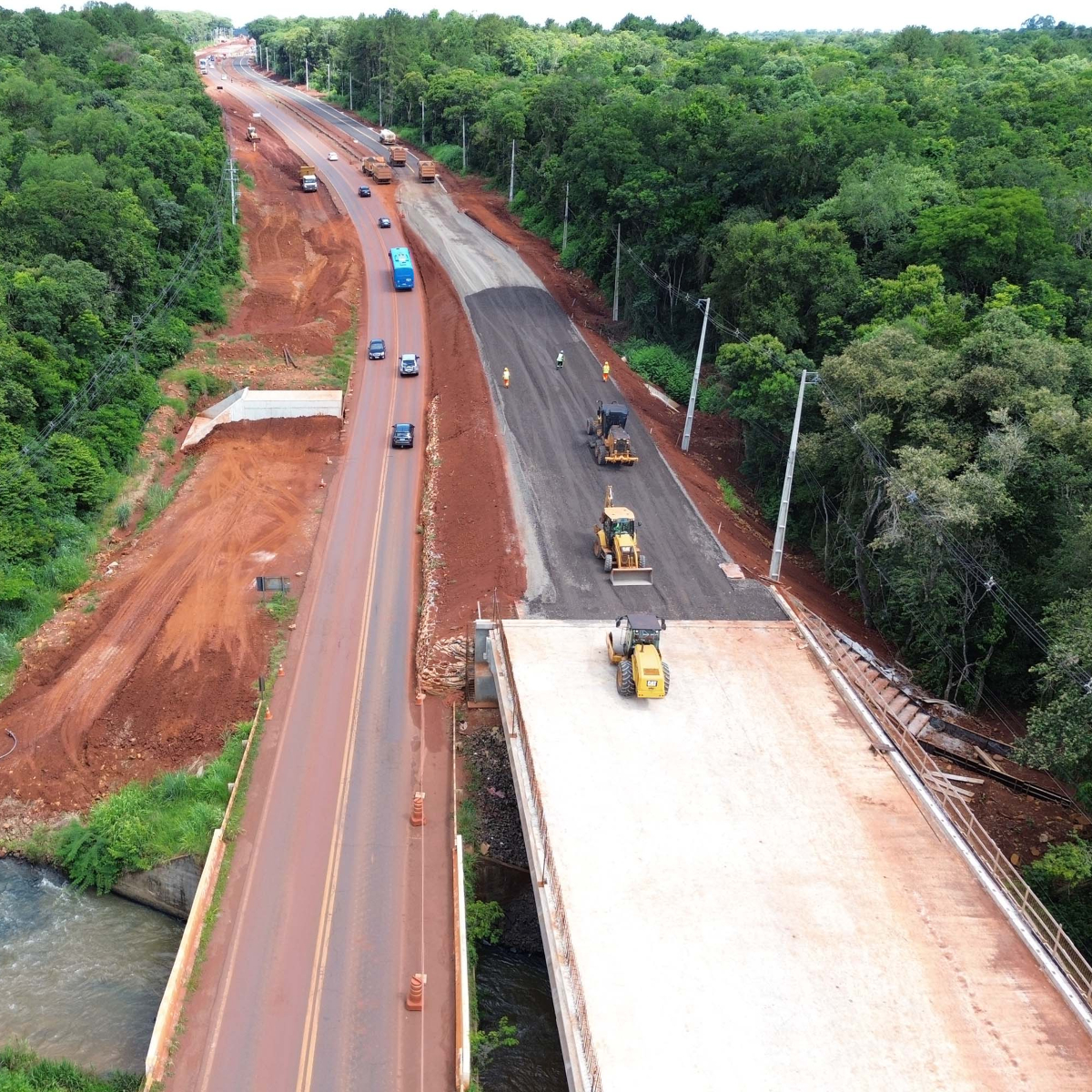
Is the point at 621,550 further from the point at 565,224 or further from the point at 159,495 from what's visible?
the point at 565,224

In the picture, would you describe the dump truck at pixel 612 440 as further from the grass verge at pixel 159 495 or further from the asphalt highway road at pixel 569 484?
the grass verge at pixel 159 495

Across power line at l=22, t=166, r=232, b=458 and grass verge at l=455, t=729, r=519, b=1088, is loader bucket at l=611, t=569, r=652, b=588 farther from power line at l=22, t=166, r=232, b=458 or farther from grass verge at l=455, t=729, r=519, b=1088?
power line at l=22, t=166, r=232, b=458

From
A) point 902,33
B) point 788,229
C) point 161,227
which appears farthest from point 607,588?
point 902,33

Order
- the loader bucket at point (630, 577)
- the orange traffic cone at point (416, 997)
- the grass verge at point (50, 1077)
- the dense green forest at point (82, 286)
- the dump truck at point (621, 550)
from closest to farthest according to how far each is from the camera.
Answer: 1. the grass verge at point (50, 1077)
2. the orange traffic cone at point (416, 997)
3. the loader bucket at point (630, 577)
4. the dump truck at point (621, 550)
5. the dense green forest at point (82, 286)

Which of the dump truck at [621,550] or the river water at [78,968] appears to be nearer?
the river water at [78,968]

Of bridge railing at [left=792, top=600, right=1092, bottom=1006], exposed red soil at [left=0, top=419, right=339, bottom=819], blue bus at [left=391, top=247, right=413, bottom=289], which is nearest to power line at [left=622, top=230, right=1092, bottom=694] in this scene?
bridge railing at [left=792, top=600, right=1092, bottom=1006]

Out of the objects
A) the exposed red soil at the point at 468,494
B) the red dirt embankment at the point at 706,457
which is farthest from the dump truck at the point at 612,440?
the exposed red soil at the point at 468,494

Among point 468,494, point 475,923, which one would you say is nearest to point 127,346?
Answer: point 468,494
